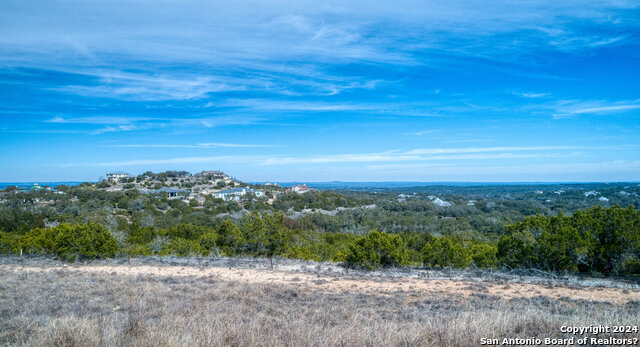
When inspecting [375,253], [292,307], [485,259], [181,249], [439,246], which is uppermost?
[292,307]

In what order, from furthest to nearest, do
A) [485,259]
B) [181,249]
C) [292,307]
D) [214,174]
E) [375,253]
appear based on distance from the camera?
[214,174] < [181,249] < [485,259] < [375,253] < [292,307]

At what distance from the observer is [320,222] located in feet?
159

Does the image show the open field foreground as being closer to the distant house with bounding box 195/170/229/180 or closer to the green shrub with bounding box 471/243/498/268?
the green shrub with bounding box 471/243/498/268

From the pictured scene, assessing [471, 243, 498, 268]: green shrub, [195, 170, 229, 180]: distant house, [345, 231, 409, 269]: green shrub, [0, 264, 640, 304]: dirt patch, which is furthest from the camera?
[195, 170, 229, 180]: distant house

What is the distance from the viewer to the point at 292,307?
856 centimetres

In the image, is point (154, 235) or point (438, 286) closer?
point (438, 286)

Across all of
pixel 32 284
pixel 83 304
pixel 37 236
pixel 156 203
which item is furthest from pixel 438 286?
pixel 156 203

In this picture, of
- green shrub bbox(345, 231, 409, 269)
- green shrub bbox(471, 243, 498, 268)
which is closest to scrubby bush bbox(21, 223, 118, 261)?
green shrub bbox(345, 231, 409, 269)

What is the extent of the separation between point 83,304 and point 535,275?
54.1 feet

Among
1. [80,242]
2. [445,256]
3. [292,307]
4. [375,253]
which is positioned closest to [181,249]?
[80,242]

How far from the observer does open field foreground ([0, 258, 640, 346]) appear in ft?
13.6

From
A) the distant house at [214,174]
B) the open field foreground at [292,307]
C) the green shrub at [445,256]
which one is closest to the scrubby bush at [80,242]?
the open field foreground at [292,307]

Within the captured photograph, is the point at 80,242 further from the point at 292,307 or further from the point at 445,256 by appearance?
the point at 445,256

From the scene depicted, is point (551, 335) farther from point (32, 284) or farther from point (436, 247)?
point (436, 247)
